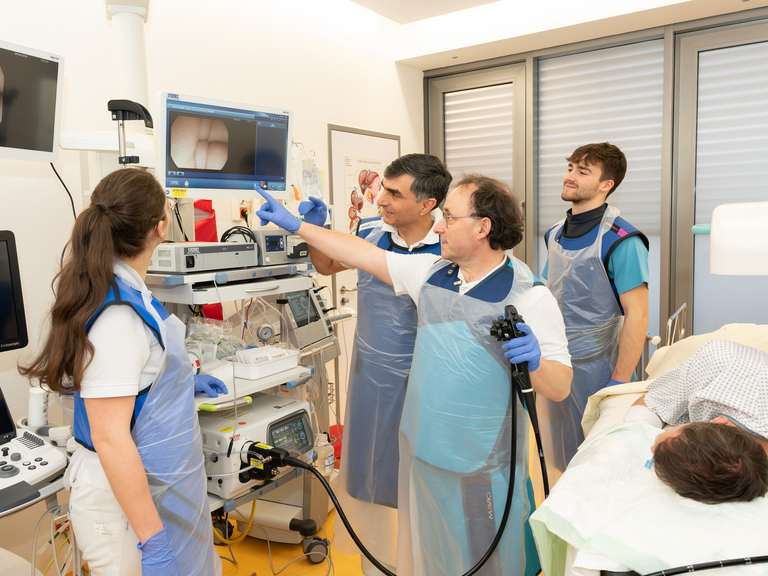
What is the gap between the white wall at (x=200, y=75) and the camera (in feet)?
6.70

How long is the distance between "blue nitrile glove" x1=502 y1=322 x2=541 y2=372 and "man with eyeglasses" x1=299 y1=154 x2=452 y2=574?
23.4 inches

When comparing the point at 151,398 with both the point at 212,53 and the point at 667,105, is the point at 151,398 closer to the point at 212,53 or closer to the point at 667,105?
the point at 212,53

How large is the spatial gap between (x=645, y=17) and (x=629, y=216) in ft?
3.72

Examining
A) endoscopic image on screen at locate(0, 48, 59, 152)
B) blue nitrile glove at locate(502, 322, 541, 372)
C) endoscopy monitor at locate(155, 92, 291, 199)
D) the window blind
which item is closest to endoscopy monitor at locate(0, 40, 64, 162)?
endoscopic image on screen at locate(0, 48, 59, 152)

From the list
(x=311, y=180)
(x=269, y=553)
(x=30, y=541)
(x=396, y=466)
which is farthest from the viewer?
(x=311, y=180)

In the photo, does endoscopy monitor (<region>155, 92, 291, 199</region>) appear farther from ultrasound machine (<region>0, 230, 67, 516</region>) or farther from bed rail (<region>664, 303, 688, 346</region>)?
bed rail (<region>664, 303, 688, 346</region>)

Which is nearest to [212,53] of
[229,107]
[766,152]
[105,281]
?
[229,107]

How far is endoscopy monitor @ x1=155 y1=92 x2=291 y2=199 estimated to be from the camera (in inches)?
63.3

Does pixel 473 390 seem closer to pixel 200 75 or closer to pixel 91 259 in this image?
pixel 91 259

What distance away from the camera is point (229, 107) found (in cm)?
173

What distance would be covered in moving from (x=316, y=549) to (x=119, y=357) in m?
1.48

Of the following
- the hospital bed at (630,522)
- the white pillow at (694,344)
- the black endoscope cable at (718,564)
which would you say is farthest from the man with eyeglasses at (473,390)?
the white pillow at (694,344)

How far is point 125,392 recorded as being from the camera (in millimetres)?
1153

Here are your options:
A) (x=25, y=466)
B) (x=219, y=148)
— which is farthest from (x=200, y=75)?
(x=25, y=466)
